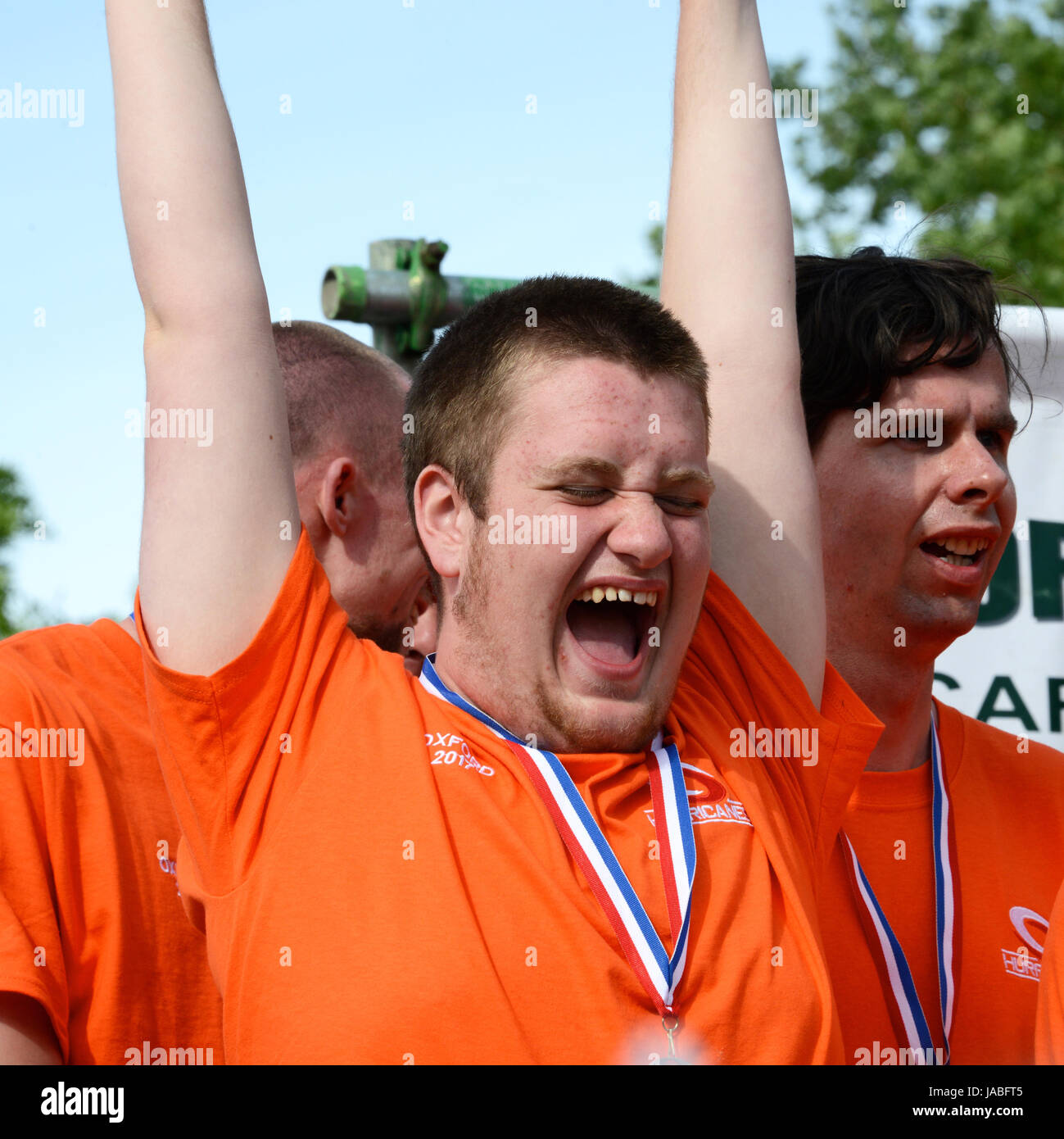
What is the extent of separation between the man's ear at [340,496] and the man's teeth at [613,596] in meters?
0.93

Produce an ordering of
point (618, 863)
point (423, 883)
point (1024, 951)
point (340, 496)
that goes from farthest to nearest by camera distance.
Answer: point (340, 496) → point (1024, 951) → point (618, 863) → point (423, 883)

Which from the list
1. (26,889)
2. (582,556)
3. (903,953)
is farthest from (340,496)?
(903,953)

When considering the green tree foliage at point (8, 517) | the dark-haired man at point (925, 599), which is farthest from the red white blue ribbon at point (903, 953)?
the green tree foliage at point (8, 517)

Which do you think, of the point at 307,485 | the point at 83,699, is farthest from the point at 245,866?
the point at 307,485

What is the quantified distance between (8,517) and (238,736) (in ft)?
58.6

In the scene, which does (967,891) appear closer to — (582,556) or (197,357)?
(582,556)

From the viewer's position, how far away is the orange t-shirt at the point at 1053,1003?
1844 mm

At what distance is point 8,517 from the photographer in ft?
60.2

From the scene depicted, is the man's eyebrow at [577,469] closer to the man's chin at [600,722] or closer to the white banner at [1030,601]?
the man's chin at [600,722]

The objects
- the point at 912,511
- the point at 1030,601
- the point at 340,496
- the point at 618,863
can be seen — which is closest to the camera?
the point at 618,863

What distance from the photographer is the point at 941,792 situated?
2.42 metres

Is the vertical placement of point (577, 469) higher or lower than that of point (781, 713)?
higher

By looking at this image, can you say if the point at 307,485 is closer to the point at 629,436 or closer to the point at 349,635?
the point at 349,635

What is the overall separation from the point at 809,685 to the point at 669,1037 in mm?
725
